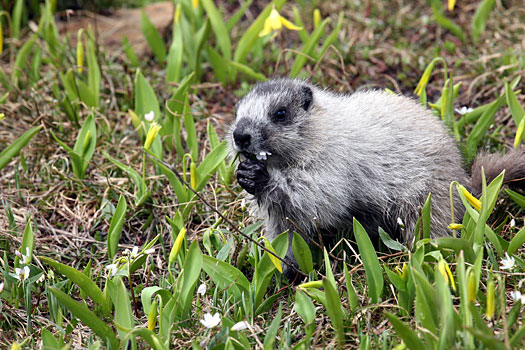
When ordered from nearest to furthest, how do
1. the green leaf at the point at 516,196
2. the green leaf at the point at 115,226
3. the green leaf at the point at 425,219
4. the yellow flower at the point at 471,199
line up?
the yellow flower at the point at 471,199 < the green leaf at the point at 425,219 < the green leaf at the point at 516,196 < the green leaf at the point at 115,226

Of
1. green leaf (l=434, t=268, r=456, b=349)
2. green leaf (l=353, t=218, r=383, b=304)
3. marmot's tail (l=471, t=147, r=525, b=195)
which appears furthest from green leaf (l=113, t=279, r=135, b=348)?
marmot's tail (l=471, t=147, r=525, b=195)

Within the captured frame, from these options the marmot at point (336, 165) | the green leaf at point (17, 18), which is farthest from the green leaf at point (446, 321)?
the green leaf at point (17, 18)

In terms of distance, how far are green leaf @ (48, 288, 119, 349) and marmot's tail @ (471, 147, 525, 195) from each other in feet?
8.41

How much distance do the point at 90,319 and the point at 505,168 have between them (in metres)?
2.83

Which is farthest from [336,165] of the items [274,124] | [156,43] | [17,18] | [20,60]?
[17,18]

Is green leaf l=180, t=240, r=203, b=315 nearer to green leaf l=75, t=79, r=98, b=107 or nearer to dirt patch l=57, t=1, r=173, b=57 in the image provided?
green leaf l=75, t=79, r=98, b=107

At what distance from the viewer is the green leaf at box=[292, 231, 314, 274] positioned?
375 centimetres

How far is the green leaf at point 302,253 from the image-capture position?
12.3ft

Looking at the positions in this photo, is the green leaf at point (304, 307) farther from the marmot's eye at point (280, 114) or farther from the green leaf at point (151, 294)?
the marmot's eye at point (280, 114)

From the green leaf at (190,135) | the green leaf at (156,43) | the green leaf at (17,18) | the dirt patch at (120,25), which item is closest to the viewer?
the green leaf at (190,135)

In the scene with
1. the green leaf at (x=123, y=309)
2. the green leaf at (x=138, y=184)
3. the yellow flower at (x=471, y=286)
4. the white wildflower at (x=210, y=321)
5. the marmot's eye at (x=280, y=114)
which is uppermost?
the marmot's eye at (x=280, y=114)

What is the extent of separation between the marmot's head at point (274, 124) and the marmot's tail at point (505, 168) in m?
1.21

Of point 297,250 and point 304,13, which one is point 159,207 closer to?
point 297,250

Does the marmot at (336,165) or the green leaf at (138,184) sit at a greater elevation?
the marmot at (336,165)
